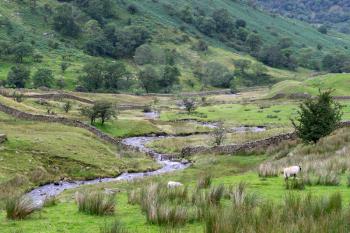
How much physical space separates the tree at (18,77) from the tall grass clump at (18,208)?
11650 centimetres

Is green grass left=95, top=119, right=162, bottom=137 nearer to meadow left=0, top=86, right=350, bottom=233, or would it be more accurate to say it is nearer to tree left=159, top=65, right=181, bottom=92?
meadow left=0, top=86, right=350, bottom=233

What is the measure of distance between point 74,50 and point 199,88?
45.9m

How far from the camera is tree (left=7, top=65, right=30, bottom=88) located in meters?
128

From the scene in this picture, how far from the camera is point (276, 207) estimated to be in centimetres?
1327

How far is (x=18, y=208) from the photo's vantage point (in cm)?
1504

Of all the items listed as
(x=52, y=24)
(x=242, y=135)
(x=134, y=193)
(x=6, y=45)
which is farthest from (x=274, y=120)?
(x=52, y=24)

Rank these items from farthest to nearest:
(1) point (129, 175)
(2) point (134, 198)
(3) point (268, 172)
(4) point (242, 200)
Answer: (1) point (129, 175)
(3) point (268, 172)
(2) point (134, 198)
(4) point (242, 200)

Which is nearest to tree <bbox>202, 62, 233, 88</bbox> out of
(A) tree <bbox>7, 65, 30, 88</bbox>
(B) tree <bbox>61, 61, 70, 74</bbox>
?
Result: (B) tree <bbox>61, 61, 70, 74</bbox>

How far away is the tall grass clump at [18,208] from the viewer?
1497 cm

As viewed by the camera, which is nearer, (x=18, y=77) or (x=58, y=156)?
(x=58, y=156)

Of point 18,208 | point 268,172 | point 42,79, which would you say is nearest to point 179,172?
point 268,172

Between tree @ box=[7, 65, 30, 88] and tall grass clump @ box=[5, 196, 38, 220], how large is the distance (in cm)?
11650

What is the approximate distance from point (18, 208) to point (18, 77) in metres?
119

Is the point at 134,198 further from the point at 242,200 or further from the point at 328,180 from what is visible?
the point at 328,180
